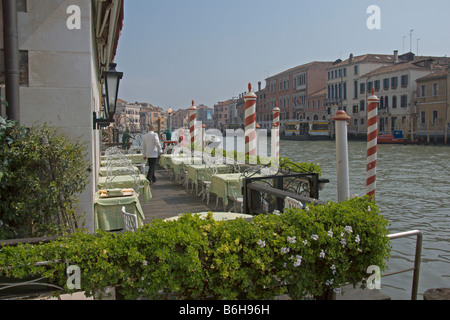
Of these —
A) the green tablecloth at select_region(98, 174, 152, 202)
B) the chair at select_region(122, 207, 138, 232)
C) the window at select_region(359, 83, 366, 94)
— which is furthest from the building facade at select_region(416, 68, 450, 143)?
the chair at select_region(122, 207, 138, 232)

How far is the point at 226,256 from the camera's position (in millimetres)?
2543

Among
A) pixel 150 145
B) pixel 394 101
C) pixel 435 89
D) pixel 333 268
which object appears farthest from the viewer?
pixel 394 101

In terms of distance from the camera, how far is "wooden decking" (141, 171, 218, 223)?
7.81m

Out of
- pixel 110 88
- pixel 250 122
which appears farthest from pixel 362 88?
pixel 110 88

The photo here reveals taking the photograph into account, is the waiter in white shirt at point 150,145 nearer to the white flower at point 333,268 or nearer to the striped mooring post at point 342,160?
the striped mooring post at point 342,160

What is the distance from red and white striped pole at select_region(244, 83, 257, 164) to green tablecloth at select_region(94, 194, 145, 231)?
4812 mm

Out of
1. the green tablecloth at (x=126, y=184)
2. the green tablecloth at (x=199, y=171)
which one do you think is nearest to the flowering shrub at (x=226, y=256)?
the green tablecloth at (x=126, y=184)

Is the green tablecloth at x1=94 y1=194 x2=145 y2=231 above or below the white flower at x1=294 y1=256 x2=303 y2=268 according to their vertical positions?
below

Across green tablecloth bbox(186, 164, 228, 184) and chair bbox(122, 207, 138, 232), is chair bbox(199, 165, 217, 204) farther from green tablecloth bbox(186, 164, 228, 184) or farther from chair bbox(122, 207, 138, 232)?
chair bbox(122, 207, 138, 232)

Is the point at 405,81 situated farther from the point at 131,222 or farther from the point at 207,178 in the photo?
the point at 131,222

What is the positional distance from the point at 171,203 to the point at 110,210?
350 centimetres

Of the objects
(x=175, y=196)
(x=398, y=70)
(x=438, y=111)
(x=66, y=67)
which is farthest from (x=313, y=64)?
(x=66, y=67)
